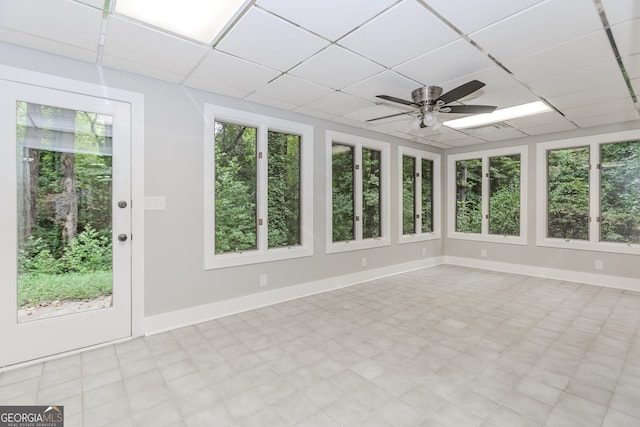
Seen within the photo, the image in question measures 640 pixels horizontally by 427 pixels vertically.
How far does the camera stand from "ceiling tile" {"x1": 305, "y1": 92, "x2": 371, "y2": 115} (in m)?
3.59

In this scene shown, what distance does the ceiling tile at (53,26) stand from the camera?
197cm

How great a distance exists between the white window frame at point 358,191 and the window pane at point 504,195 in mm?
2307

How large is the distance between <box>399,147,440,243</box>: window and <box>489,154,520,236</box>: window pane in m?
1.04

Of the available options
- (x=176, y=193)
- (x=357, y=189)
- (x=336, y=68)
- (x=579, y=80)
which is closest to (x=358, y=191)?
(x=357, y=189)

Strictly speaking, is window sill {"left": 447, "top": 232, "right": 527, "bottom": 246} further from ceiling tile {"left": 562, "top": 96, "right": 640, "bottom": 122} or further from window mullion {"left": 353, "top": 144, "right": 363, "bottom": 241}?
window mullion {"left": 353, "top": 144, "right": 363, "bottom": 241}

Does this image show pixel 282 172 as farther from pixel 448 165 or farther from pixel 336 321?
pixel 448 165

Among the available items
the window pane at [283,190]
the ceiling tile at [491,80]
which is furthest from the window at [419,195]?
the ceiling tile at [491,80]

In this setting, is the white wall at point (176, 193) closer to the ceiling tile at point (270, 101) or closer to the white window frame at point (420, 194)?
the ceiling tile at point (270, 101)

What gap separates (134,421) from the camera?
1784mm

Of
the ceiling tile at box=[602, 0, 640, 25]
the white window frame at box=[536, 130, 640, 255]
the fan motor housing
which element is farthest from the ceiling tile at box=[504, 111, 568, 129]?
the ceiling tile at box=[602, 0, 640, 25]

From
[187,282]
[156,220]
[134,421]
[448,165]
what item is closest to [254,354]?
[134,421]

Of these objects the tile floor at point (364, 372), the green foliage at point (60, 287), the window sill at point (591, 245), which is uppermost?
the window sill at point (591, 245)

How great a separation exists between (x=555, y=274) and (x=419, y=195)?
2.69 m

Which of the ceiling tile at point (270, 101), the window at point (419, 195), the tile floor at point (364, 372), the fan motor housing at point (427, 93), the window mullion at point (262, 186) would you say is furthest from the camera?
the window at point (419, 195)
